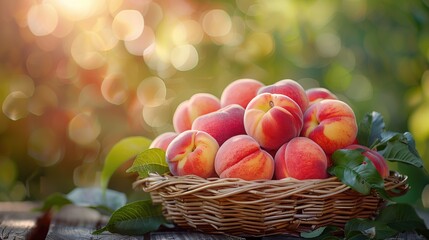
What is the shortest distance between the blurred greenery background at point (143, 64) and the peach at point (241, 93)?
785 mm

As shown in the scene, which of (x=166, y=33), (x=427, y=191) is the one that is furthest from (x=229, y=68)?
(x=427, y=191)

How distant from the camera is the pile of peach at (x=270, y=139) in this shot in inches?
40.1

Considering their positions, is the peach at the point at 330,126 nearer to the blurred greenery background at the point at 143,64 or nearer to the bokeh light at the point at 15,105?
the blurred greenery background at the point at 143,64

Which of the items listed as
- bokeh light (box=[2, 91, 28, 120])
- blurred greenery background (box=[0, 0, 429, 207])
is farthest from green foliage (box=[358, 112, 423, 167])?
bokeh light (box=[2, 91, 28, 120])

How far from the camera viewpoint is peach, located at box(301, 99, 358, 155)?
106 centimetres

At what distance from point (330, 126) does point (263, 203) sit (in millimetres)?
Answer: 173

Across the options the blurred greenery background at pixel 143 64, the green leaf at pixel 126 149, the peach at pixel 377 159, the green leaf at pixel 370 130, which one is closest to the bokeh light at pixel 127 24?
the blurred greenery background at pixel 143 64

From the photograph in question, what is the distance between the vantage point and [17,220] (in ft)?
4.32

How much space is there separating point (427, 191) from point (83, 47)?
4.12 ft

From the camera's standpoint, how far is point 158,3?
6.68 ft

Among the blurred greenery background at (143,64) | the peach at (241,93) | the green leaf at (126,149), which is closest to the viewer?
the peach at (241,93)

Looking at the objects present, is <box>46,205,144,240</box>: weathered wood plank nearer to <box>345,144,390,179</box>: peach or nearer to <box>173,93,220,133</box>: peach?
<box>173,93,220,133</box>: peach

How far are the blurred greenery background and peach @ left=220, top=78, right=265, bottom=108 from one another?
78 cm

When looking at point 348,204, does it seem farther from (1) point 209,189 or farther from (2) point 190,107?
(2) point 190,107
